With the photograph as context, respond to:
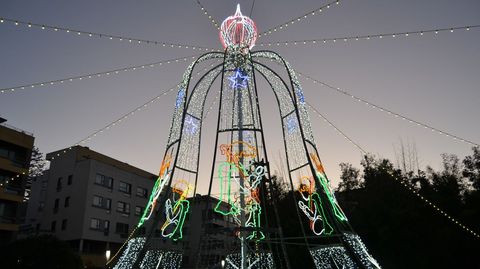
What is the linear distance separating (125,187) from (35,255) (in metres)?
17.5

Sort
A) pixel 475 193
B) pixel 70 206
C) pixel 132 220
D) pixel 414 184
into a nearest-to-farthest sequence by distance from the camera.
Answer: pixel 475 193 < pixel 414 184 < pixel 70 206 < pixel 132 220

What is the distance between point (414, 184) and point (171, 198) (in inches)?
788

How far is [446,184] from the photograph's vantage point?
2331 centimetres

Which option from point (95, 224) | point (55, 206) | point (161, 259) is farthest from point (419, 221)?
point (55, 206)

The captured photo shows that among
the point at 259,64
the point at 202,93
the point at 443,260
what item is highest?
the point at 259,64

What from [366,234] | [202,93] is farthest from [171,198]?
[366,234]

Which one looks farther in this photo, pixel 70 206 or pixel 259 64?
pixel 70 206

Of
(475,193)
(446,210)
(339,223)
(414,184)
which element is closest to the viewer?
(339,223)

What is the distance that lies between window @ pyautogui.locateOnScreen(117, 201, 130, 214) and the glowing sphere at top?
27238 mm

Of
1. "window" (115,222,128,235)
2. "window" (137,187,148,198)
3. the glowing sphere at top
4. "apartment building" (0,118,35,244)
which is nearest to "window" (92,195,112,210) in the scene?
"window" (115,222,128,235)

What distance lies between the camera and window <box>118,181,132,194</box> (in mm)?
37031

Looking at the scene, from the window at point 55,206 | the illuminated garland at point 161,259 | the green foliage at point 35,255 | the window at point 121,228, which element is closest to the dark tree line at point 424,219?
the illuminated garland at point 161,259

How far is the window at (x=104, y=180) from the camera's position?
34438 millimetres

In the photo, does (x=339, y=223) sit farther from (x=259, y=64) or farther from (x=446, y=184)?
(x=446, y=184)
